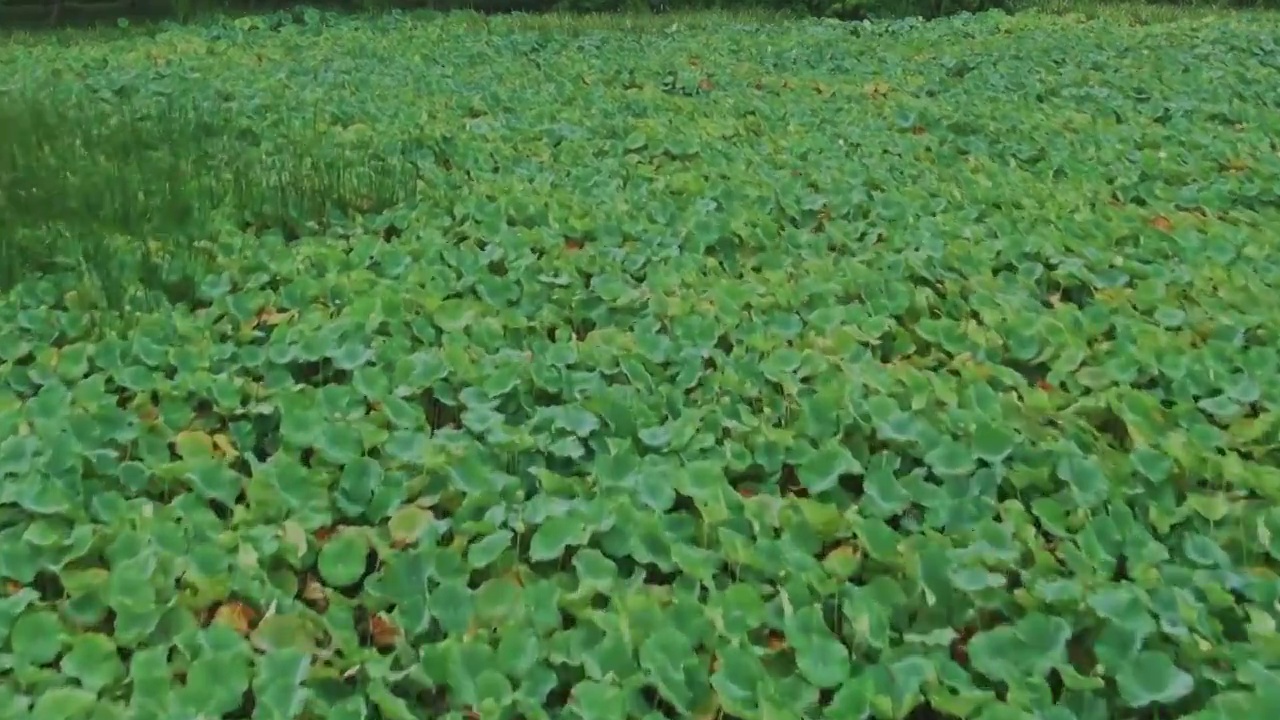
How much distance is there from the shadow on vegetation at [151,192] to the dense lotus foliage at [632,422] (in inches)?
0.8

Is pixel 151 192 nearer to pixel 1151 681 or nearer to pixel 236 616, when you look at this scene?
pixel 236 616

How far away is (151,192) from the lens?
3.42 m

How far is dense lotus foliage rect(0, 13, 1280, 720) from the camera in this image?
5.25 feet

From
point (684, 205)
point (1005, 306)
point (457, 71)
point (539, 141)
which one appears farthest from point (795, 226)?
point (457, 71)

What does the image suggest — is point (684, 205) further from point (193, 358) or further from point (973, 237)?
point (193, 358)

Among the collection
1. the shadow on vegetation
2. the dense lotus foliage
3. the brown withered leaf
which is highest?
the shadow on vegetation

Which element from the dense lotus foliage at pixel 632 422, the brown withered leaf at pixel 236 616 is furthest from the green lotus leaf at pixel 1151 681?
the brown withered leaf at pixel 236 616

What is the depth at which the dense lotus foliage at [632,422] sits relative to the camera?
1.60 meters

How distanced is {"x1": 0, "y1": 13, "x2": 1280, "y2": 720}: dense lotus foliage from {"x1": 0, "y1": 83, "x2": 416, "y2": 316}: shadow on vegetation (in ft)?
0.06

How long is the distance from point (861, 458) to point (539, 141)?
2594 millimetres

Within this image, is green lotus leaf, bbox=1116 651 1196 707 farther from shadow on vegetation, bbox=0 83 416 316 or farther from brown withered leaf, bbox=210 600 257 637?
shadow on vegetation, bbox=0 83 416 316

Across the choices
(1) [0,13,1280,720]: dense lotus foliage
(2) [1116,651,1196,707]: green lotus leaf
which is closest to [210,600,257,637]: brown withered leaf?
(1) [0,13,1280,720]: dense lotus foliage

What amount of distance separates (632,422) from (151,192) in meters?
1.97

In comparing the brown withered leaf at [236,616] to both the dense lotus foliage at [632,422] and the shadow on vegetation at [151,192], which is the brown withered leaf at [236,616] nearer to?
the dense lotus foliage at [632,422]
